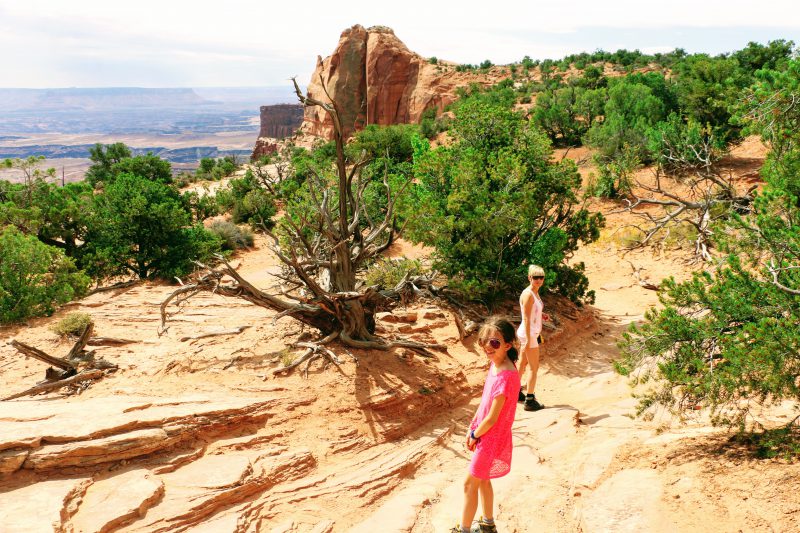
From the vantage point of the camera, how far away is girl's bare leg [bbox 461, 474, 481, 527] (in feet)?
14.2

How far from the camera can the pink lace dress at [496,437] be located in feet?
13.6

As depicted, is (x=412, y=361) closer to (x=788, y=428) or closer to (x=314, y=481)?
(x=314, y=481)

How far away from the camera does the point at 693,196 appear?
750 inches

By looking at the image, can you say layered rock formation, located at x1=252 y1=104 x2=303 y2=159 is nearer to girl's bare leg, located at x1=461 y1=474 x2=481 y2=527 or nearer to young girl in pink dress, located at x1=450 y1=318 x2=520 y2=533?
young girl in pink dress, located at x1=450 y1=318 x2=520 y2=533

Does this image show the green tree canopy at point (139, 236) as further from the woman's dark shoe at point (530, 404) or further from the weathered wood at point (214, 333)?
the woman's dark shoe at point (530, 404)

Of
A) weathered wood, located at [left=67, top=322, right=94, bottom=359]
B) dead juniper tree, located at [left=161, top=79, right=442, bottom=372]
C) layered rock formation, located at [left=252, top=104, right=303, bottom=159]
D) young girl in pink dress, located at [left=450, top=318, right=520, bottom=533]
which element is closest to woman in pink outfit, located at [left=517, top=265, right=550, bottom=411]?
dead juniper tree, located at [left=161, top=79, right=442, bottom=372]

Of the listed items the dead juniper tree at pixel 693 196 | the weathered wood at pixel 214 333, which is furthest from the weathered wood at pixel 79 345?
the dead juniper tree at pixel 693 196

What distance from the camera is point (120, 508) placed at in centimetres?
480

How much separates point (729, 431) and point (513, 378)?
9.10 ft

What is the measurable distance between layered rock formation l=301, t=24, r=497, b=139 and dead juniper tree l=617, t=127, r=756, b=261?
36.7 meters

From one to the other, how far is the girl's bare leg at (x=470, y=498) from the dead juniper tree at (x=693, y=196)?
567 cm

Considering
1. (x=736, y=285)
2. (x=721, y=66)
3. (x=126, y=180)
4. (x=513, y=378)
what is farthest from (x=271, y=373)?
(x=721, y=66)

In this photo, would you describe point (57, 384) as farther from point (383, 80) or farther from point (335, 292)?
point (383, 80)

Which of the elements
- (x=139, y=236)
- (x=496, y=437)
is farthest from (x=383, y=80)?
(x=496, y=437)
